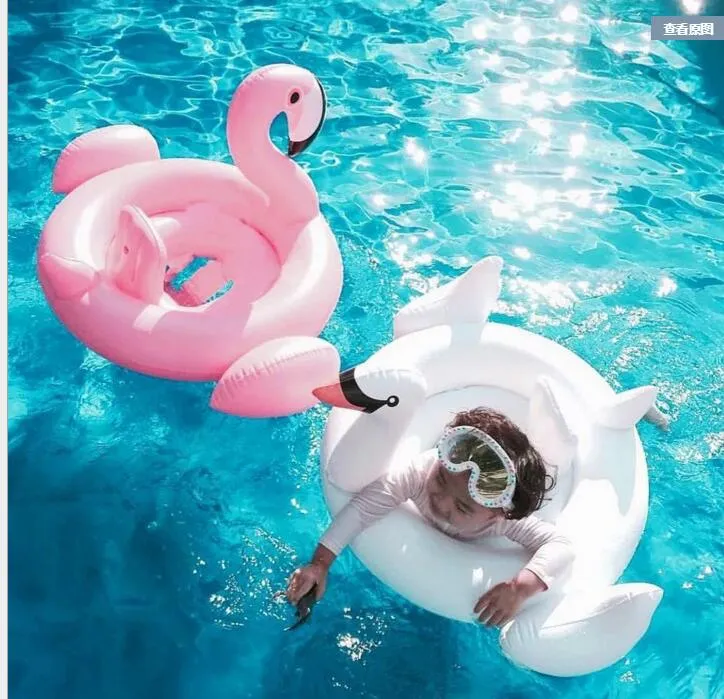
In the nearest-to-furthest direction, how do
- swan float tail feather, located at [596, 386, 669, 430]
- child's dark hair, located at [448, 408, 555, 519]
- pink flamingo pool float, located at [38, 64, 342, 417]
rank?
child's dark hair, located at [448, 408, 555, 519] → swan float tail feather, located at [596, 386, 669, 430] → pink flamingo pool float, located at [38, 64, 342, 417]

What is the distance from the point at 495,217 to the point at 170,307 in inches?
79.9

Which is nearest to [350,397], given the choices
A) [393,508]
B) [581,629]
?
[393,508]

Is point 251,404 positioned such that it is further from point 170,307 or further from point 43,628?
point 43,628

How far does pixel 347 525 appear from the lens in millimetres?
2408

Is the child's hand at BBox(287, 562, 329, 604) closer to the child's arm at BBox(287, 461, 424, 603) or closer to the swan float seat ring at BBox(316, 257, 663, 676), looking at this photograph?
A: the child's arm at BBox(287, 461, 424, 603)

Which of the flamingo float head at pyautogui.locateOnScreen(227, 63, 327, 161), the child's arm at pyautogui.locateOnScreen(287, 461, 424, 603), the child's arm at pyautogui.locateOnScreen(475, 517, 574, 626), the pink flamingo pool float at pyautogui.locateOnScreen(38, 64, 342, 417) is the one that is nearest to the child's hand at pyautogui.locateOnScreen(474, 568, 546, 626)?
the child's arm at pyautogui.locateOnScreen(475, 517, 574, 626)

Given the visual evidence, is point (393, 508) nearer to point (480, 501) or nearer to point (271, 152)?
point (480, 501)

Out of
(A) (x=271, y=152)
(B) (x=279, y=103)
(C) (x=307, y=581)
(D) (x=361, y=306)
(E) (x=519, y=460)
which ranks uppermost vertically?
(B) (x=279, y=103)

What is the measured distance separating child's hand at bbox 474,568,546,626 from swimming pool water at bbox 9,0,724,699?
0.56 m

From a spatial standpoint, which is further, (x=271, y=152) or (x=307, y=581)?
(x=271, y=152)

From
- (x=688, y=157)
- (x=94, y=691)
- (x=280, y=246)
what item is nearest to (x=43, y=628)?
(x=94, y=691)

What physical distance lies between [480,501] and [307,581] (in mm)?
537

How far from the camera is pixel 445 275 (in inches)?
158

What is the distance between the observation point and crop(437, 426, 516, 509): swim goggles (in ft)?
7.32
